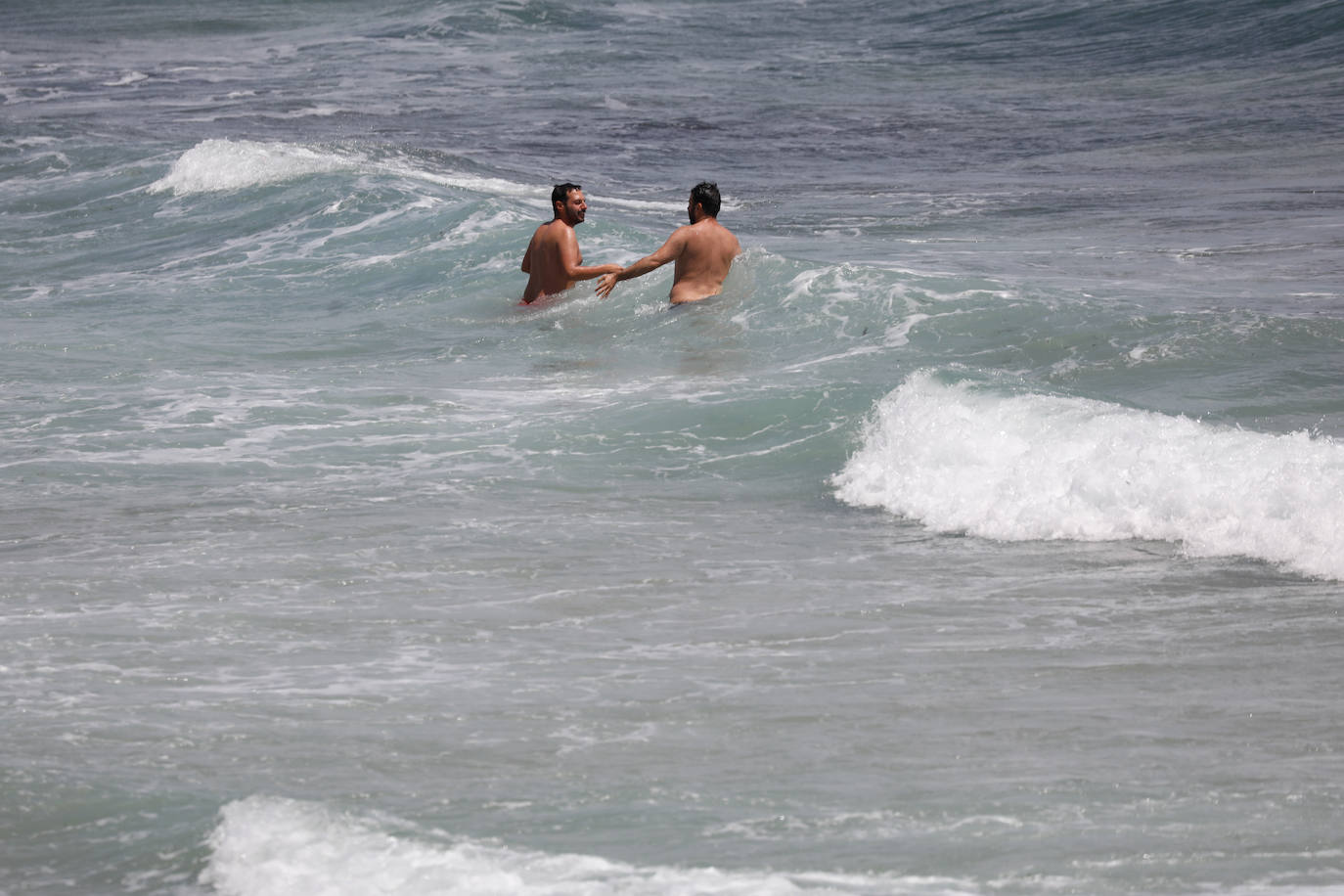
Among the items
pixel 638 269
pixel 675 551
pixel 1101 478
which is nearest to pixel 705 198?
pixel 638 269

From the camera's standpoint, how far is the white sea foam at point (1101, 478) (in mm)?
6211

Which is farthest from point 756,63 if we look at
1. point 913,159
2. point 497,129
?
point 913,159

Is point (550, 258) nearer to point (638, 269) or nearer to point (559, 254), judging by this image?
point (559, 254)

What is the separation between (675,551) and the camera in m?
6.36

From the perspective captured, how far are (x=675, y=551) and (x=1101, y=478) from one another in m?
1.85

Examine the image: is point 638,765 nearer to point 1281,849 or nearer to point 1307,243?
point 1281,849

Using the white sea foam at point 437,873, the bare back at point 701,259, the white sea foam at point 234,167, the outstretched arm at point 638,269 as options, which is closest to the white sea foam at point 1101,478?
the white sea foam at point 437,873

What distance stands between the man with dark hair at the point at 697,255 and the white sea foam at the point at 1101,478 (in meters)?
3.56

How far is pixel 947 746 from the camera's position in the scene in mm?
4242

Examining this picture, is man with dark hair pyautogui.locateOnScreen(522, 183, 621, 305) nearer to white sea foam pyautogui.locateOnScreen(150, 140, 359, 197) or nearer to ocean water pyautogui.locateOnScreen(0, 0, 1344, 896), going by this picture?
ocean water pyautogui.locateOnScreen(0, 0, 1344, 896)

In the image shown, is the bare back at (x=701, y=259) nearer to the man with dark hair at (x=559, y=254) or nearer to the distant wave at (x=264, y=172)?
the man with dark hair at (x=559, y=254)

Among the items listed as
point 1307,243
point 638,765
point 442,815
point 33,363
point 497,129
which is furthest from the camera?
point 497,129

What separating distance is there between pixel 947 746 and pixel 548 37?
118 feet

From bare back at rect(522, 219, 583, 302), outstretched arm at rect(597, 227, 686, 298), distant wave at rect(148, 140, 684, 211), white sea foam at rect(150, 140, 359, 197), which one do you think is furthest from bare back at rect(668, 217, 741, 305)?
white sea foam at rect(150, 140, 359, 197)
